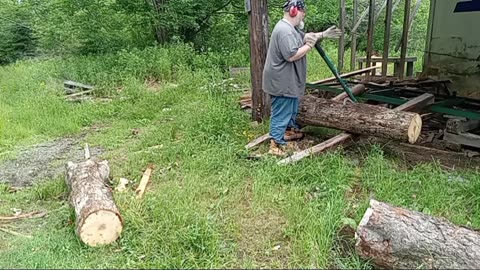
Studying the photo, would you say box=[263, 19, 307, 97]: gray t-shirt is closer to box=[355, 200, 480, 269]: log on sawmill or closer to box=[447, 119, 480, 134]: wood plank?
box=[447, 119, 480, 134]: wood plank

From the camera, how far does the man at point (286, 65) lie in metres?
4.49

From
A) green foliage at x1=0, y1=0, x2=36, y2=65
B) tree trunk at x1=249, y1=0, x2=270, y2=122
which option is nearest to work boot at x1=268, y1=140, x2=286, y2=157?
tree trunk at x1=249, y1=0, x2=270, y2=122

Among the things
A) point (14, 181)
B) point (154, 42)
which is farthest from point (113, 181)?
point (154, 42)

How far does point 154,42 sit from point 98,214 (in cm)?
854

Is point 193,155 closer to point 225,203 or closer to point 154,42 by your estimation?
point 225,203

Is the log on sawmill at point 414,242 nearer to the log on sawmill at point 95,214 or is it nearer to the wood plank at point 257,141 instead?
the log on sawmill at point 95,214

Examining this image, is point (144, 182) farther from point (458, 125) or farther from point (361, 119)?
point (458, 125)

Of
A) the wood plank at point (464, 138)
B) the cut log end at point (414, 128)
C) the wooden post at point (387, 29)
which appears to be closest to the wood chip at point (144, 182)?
the cut log end at point (414, 128)

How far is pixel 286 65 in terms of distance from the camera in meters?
4.64

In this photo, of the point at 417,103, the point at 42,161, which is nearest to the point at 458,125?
the point at 417,103

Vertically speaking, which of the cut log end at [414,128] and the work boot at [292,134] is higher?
the cut log end at [414,128]

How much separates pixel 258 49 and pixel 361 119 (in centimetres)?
176

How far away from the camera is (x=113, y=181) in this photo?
4344 millimetres

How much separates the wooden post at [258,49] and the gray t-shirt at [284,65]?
103cm
